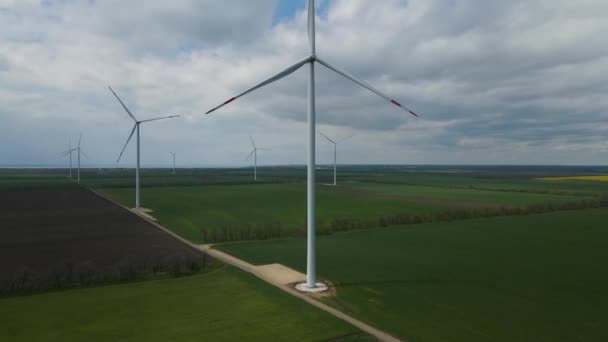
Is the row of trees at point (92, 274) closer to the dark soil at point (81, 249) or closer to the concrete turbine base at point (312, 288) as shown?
the dark soil at point (81, 249)

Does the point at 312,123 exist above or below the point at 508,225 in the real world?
above

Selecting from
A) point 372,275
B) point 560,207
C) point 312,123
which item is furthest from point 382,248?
point 560,207

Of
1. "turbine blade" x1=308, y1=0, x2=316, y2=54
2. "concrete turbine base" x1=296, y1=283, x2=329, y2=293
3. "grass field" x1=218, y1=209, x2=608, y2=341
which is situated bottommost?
"grass field" x1=218, y1=209, x2=608, y2=341

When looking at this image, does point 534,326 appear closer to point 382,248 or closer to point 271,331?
point 271,331

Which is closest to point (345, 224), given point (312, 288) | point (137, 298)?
point (312, 288)

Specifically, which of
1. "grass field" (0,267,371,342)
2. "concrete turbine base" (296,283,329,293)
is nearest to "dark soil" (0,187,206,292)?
"grass field" (0,267,371,342)

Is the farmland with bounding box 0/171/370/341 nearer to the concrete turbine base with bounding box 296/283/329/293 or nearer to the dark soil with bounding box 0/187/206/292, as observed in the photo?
the dark soil with bounding box 0/187/206/292
